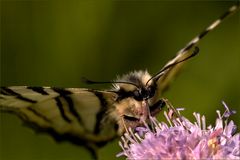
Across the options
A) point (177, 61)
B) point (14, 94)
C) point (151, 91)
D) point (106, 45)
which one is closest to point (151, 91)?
point (151, 91)

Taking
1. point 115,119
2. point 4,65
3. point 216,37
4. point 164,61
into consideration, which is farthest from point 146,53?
point 115,119

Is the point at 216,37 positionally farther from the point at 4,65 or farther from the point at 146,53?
the point at 4,65

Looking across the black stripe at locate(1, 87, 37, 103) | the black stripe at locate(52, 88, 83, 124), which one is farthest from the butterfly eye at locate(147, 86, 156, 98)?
the black stripe at locate(1, 87, 37, 103)

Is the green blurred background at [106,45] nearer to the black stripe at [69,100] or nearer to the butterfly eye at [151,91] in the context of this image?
the black stripe at [69,100]

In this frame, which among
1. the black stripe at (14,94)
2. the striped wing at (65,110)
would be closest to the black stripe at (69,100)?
the striped wing at (65,110)

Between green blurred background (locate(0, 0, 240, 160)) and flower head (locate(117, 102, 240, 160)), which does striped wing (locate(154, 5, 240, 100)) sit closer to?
flower head (locate(117, 102, 240, 160))

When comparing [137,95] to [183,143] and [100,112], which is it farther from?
[183,143]
